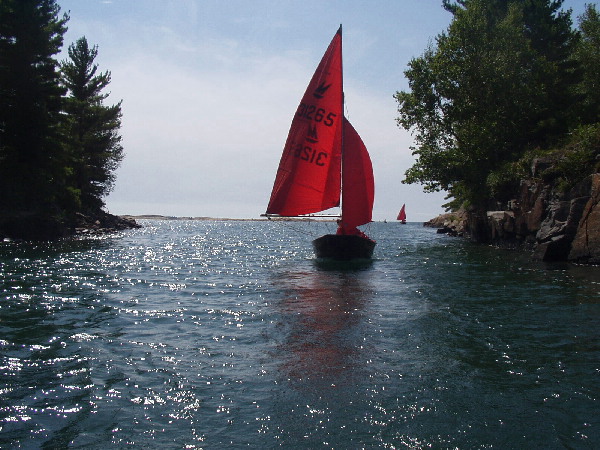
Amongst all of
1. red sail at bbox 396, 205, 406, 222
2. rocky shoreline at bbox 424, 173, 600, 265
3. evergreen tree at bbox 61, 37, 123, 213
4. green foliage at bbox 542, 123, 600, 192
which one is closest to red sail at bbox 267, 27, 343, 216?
rocky shoreline at bbox 424, 173, 600, 265

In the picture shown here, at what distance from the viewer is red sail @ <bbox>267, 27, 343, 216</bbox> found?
27.3m

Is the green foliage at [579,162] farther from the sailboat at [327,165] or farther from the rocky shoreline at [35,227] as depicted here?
the rocky shoreline at [35,227]

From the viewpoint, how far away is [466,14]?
45875mm

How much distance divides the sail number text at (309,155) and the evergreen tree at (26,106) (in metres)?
26.9

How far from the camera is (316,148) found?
1070 inches

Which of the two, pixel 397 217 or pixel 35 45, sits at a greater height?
pixel 35 45

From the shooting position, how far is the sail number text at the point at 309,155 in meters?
27.2

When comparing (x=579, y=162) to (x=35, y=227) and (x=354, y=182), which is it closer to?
(x=354, y=182)

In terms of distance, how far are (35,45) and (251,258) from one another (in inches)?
1104

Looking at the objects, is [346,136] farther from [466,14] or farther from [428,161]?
[466,14]

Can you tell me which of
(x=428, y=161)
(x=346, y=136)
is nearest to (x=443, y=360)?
(x=346, y=136)

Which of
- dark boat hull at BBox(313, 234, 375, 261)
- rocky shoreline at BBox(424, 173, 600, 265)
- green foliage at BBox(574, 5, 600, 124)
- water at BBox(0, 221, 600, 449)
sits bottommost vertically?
water at BBox(0, 221, 600, 449)

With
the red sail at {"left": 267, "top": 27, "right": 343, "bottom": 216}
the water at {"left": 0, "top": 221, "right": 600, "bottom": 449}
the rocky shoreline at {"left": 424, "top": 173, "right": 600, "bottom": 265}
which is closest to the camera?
the water at {"left": 0, "top": 221, "right": 600, "bottom": 449}

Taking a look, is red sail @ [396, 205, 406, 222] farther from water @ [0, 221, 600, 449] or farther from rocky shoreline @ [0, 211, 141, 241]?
water @ [0, 221, 600, 449]
